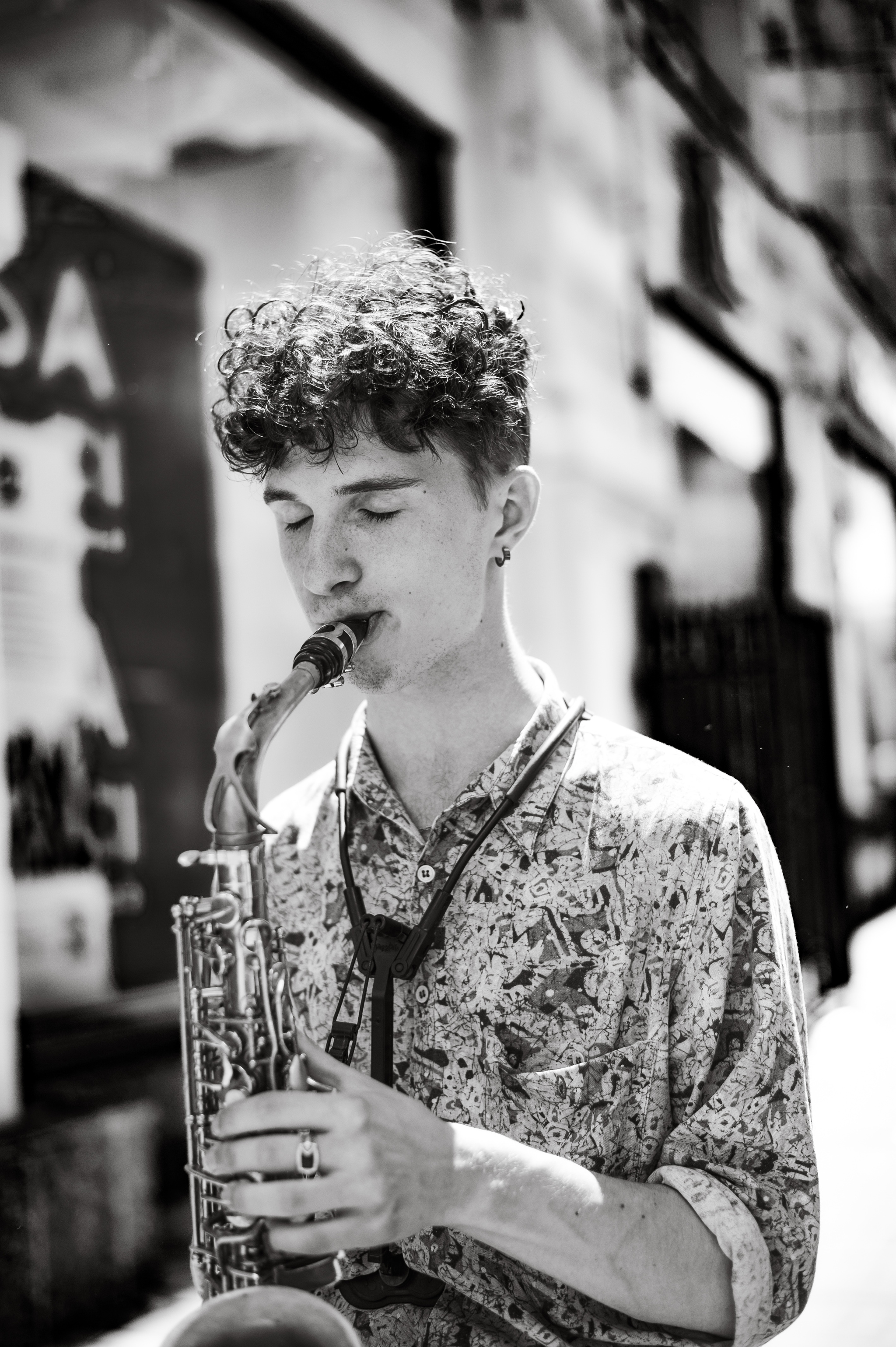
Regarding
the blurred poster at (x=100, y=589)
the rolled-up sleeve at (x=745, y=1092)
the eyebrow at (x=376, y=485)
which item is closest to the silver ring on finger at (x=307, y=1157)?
the rolled-up sleeve at (x=745, y=1092)

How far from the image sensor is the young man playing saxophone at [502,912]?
58.2 inches

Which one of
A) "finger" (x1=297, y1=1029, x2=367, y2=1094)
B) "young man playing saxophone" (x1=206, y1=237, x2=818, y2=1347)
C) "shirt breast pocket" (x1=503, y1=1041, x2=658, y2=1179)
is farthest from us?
"shirt breast pocket" (x1=503, y1=1041, x2=658, y2=1179)

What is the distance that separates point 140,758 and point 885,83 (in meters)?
3.28

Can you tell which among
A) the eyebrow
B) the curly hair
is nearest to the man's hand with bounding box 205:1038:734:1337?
the eyebrow

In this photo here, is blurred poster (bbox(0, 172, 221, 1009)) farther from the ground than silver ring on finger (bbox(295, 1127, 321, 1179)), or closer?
farther from the ground

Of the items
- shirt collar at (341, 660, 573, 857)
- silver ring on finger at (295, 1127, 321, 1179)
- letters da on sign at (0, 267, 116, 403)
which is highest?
letters da on sign at (0, 267, 116, 403)

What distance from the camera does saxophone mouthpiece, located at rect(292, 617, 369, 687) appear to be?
5.36 ft

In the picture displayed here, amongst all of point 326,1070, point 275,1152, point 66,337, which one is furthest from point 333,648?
point 66,337

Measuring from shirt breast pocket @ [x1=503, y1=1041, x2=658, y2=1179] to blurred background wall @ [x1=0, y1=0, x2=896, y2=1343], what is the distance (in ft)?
4.02

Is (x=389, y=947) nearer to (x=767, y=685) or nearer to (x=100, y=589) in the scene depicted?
(x=100, y=589)

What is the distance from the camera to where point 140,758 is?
3.61 meters

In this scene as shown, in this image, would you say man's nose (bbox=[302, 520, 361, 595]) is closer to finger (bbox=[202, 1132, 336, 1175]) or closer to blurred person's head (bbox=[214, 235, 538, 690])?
blurred person's head (bbox=[214, 235, 538, 690])

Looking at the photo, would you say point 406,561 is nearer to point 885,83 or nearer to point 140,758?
point 140,758

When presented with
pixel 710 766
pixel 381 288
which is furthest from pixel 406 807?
pixel 381 288
